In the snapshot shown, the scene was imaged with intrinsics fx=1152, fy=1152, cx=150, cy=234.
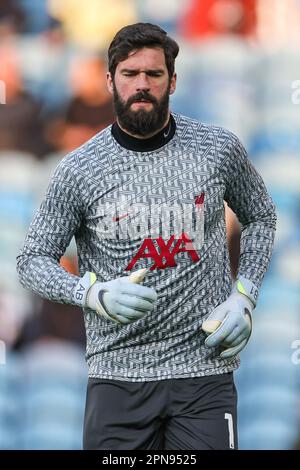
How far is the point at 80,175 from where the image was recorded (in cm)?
317

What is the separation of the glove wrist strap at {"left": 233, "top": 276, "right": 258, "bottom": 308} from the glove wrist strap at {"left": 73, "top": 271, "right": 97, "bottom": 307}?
43 cm

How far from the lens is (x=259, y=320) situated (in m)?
4.27

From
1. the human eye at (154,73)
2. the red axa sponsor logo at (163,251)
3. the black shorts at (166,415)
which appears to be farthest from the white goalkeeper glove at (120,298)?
the human eye at (154,73)

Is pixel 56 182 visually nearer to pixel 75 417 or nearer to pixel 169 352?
pixel 169 352

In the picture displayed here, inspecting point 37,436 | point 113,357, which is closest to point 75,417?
point 37,436

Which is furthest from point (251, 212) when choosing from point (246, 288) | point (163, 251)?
point (163, 251)

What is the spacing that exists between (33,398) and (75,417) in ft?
0.57

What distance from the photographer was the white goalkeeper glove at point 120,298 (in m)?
2.95

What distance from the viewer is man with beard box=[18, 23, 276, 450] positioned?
3102mm

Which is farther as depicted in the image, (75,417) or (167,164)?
(75,417)

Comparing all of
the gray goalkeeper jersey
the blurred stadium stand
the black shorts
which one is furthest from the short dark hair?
the blurred stadium stand

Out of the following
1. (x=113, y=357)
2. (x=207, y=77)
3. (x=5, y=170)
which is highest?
(x=207, y=77)

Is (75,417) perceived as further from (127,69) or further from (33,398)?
(127,69)

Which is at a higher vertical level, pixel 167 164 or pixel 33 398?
pixel 167 164
